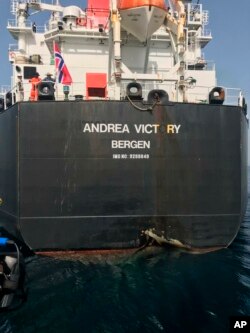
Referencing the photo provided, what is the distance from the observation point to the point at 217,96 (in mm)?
10281

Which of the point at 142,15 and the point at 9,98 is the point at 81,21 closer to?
the point at 142,15

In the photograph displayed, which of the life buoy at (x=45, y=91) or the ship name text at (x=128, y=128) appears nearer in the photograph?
the ship name text at (x=128, y=128)

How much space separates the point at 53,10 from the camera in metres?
18.0

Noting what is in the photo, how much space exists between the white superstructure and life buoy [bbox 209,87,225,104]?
46 cm

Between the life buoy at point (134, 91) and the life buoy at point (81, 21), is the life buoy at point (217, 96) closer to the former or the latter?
the life buoy at point (134, 91)

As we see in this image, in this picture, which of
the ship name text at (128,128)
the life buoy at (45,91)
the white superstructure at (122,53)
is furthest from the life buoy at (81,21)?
the ship name text at (128,128)

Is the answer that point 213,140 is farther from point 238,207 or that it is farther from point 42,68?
point 42,68

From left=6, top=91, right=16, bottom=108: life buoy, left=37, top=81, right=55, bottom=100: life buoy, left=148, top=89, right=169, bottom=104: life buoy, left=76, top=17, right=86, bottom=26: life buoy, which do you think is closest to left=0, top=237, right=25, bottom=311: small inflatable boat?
left=37, top=81, right=55, bottom=100: life buoy

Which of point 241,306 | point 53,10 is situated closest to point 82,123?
point 241,306

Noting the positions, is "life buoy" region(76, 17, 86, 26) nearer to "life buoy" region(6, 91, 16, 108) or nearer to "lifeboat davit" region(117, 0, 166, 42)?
"lifeboat davit" region(117, 0, 166, 42)

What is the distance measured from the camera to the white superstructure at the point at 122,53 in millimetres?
10523

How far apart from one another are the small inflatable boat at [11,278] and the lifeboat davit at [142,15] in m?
7.44

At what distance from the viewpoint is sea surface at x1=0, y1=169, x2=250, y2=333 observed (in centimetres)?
612

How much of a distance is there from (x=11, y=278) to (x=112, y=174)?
4.13m
